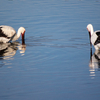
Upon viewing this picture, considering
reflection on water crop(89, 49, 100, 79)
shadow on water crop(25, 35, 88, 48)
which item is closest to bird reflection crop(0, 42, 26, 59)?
shadow on water crop(25, 35, 88, 48)

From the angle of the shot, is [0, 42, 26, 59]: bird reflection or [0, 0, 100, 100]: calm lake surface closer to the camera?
[0, 0, 100, 100]: calm lake surface

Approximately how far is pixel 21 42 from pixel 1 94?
6.61 m

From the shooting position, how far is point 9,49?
12.1 meters

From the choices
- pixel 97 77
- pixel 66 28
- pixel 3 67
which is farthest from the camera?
pixel 66 28

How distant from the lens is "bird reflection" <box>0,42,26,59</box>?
434 inches

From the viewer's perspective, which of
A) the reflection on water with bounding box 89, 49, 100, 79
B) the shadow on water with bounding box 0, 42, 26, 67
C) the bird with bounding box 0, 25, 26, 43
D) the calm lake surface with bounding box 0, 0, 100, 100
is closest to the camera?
the calm lake surface with bounding box 0, 0, 100, 100

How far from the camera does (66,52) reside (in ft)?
36.8

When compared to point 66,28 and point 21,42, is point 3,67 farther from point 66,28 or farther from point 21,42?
point 66,28

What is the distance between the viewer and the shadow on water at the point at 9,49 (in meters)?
10.9

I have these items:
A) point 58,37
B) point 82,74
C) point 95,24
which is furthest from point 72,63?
point 95,24

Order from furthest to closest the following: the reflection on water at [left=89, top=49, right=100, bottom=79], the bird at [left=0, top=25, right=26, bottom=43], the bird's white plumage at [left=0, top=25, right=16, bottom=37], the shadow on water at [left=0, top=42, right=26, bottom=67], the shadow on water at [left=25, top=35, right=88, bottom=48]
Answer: the bird's white plumage at [left=0, top=25, right=16, bottom=37] < the bird at [left=0, top=25, right=26, bottom=43] < the shadow on water at [left=25, top=35, right=88, bottom=48] < the shadow on water at [left=0, top=42, right=26, bottom=67] < the reflection on water at [left=89, top=49, right=100, bottom=79]

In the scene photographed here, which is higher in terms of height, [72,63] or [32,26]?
[32,26]

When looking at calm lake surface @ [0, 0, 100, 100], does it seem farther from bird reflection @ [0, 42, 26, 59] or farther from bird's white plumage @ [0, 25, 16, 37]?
bird's white plumage @ [0, 25, 16, 37]

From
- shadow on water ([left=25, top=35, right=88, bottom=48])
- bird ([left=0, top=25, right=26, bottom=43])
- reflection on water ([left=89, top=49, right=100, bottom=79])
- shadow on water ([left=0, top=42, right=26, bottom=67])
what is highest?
bird ([left=0, top=25, right=26, bottom=43])
